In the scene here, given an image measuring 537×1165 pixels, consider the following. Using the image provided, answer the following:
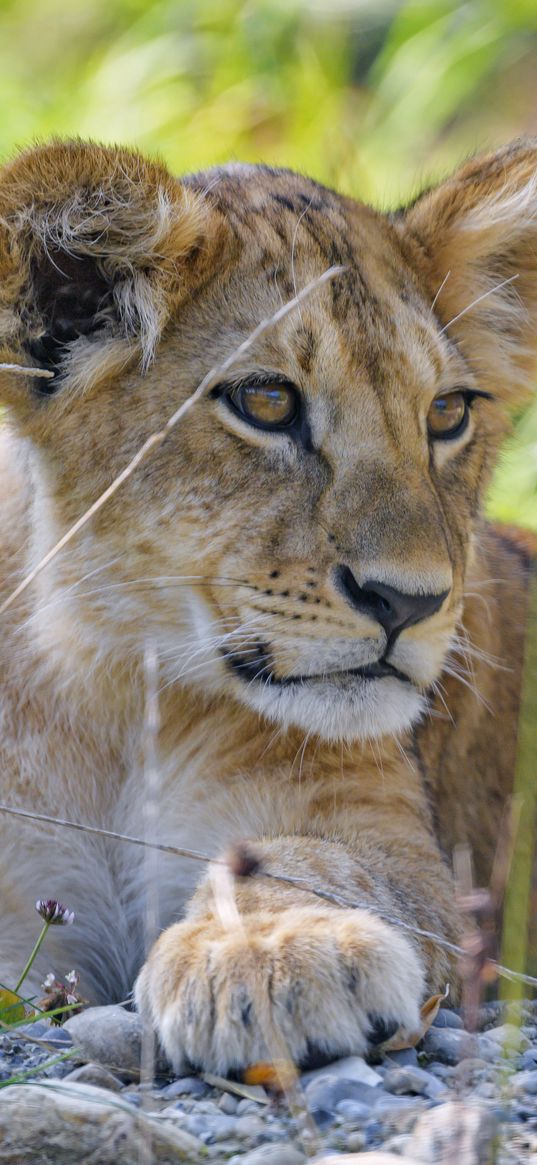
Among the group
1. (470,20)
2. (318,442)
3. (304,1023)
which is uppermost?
(470,20)

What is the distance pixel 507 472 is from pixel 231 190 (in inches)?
88.9

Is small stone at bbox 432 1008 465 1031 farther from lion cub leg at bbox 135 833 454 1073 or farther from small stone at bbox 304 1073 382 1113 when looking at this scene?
small stone at bbox 304 1073 382 1113

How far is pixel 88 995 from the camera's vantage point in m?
2.96

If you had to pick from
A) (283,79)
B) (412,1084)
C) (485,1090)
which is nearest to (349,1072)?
(412,1084)

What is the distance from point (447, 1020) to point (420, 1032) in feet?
0.64

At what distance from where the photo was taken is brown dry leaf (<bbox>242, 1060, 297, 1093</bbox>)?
2.05m

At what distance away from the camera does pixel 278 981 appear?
224cm

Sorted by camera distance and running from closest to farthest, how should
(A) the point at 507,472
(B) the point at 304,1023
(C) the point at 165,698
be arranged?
(B) the point at 304,1023, (C) the point at 165,698, (A) the point at 507,472

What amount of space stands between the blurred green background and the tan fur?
3.97 metres

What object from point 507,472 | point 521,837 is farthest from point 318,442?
point 507,472

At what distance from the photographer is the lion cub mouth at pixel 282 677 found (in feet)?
8.90

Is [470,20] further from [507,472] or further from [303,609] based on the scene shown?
[303,609]

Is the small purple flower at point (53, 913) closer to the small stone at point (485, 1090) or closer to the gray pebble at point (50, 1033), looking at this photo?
the gray pebble at point (50, 1033)

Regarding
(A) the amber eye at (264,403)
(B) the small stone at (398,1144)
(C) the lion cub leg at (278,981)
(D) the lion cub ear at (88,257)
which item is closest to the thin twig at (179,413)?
(A) the amber eye at (264,403)
